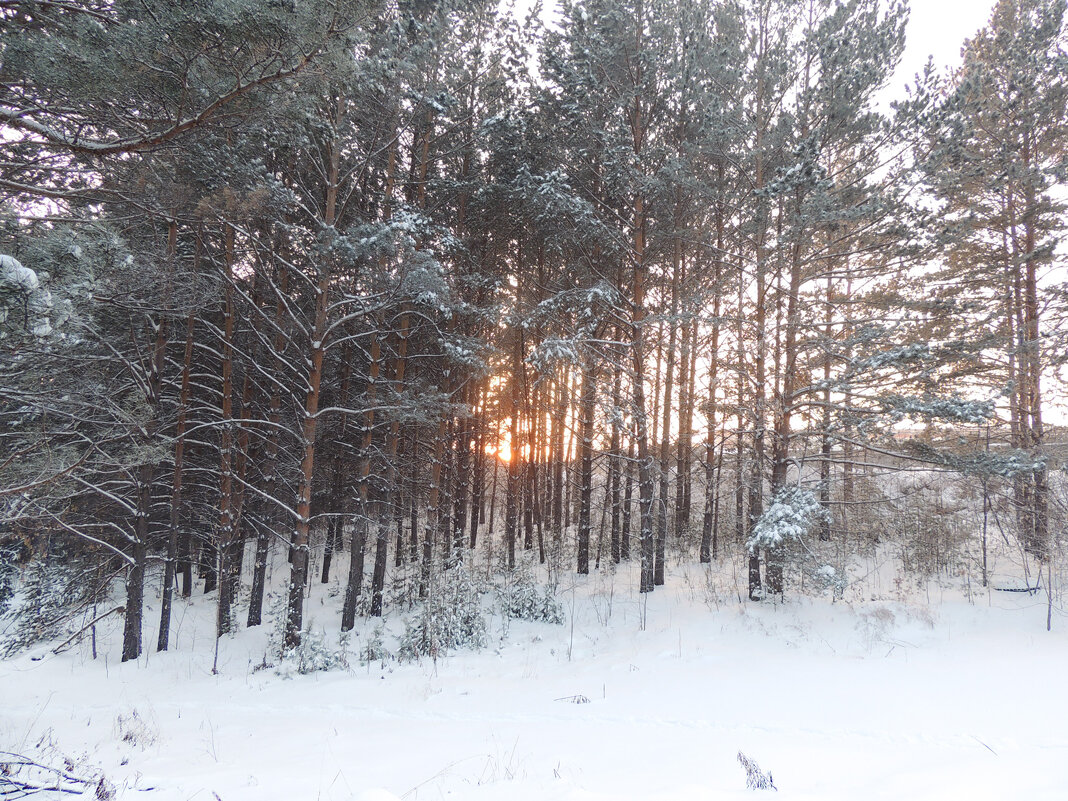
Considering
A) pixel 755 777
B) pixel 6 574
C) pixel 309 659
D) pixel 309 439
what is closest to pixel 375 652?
pixel 309 659

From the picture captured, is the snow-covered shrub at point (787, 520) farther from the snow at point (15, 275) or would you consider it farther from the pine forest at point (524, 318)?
the snow at point (15, 275)

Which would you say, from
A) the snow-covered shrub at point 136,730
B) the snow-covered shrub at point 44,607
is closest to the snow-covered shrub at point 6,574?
the snow-covered shrub at point 44,607

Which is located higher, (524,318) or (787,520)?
(524,318)

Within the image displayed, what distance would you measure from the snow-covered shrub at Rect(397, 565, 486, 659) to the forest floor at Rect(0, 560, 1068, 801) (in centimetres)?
29

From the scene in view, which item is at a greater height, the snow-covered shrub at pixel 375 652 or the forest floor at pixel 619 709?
the forest floor at pixel 619 709

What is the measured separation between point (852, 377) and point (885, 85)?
5.19 m

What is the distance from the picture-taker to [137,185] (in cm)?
658

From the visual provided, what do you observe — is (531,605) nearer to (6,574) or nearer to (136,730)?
(136,730)

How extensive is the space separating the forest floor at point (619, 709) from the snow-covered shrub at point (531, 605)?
0.90 ft

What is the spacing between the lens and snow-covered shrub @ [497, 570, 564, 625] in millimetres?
9945

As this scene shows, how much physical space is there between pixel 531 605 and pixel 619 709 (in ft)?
14.8

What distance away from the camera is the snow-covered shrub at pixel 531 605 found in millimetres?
9945

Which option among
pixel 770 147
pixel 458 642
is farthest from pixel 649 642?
pixel 770 147

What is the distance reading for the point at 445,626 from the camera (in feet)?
28.7
